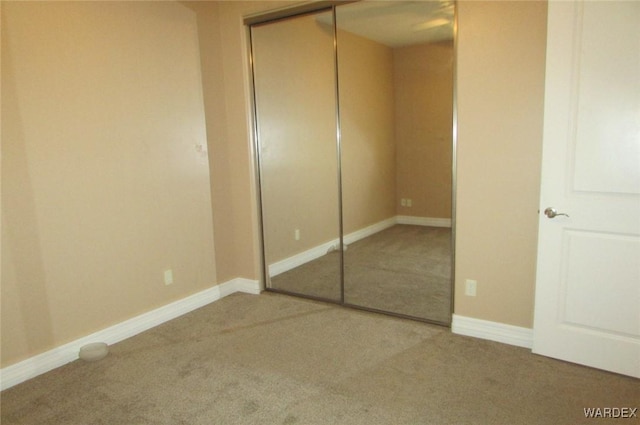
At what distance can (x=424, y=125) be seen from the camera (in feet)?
10.0

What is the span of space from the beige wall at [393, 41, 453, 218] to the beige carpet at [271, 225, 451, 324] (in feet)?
0.87

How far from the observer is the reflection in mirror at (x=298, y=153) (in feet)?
11.3

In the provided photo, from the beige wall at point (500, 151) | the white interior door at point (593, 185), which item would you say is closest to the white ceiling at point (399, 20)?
the beige wall at point (500, 151)

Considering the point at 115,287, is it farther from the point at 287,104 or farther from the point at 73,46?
the point at 287,104

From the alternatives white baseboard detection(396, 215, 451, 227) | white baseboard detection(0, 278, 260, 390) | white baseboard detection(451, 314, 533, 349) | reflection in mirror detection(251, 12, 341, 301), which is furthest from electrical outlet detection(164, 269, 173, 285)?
white baseboard detection(451, 314, 533, 349)

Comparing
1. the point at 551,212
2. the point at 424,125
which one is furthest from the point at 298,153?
the point at 551,212

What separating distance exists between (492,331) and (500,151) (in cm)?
116

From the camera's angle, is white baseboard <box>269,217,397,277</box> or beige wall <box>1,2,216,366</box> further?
white baseboard <box>269,217,397,277</box>

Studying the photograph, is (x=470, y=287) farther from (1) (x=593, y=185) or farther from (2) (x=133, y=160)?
(2) (x=133, y=160)

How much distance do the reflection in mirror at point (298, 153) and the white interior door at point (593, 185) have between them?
163 centimetres

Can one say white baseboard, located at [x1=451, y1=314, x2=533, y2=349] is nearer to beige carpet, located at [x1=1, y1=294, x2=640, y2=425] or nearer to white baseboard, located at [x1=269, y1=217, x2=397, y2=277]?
beige carpet, located at [x1=1, y1=294, x2=640, y2=425]

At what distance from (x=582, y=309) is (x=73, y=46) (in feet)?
11.0

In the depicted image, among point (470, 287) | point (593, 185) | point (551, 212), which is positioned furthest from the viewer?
point (470, 287)

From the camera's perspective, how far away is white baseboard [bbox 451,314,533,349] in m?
2.60
